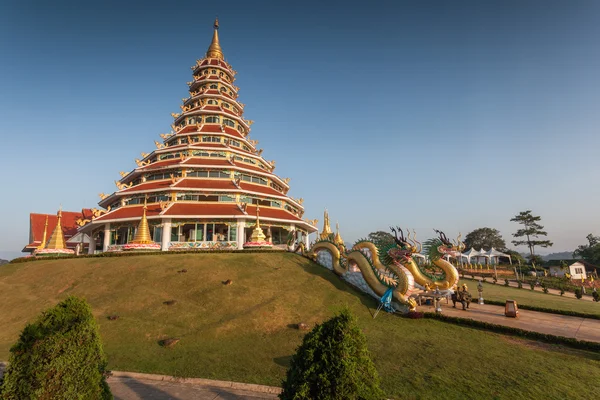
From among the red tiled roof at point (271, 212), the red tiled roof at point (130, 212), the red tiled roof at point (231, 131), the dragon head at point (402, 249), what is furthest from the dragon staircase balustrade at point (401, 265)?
the red tiled roof at point (231, 131)

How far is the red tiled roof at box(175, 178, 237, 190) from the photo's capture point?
1230 inches

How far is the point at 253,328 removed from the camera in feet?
48.0

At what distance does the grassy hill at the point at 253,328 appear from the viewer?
1022 centimetres

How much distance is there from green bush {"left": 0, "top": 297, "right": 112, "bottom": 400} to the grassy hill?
4818mm

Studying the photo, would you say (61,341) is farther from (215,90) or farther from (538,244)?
(538,244)

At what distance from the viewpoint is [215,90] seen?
43.2m

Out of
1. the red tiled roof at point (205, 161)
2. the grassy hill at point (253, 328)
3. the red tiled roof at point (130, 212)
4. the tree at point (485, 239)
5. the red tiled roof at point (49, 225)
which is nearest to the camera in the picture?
the grassy hill at point (253, 328)

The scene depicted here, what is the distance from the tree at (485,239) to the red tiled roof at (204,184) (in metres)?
82.3

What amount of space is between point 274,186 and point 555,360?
30751mm

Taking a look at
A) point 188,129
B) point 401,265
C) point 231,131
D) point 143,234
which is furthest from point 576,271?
point 143,234

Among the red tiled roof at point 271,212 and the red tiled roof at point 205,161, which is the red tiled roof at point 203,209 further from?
the red tiled roof at point 205,161

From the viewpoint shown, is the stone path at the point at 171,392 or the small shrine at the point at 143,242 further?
the small shrine at the point at 143,242

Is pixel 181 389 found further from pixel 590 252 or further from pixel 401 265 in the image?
pixel 590 252

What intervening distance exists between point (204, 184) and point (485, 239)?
287 feet
